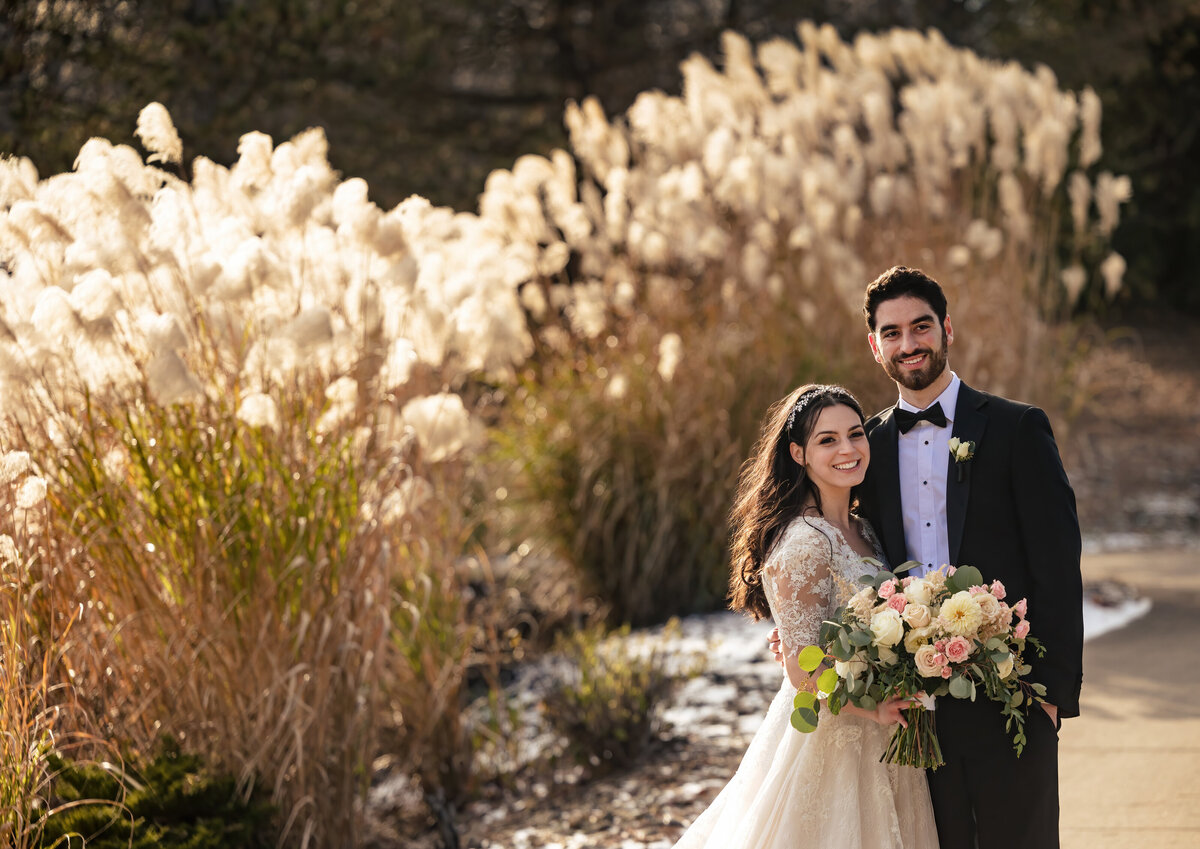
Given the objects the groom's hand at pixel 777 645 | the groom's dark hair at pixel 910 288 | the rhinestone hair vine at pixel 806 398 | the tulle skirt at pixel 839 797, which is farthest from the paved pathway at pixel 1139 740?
the groom's dark hair at pixel 910 288

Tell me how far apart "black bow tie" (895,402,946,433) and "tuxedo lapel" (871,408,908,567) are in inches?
0.8

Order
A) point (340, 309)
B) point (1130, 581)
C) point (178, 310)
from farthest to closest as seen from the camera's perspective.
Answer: point (1130, 581), point (340, 309), point (178, 310)

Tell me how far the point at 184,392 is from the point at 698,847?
6.33ft

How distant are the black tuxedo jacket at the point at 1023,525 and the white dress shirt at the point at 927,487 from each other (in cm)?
3

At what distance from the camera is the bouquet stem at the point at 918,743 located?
104 inches

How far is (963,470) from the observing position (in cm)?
279

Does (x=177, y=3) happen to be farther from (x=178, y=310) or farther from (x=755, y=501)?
(x=755, y=501)

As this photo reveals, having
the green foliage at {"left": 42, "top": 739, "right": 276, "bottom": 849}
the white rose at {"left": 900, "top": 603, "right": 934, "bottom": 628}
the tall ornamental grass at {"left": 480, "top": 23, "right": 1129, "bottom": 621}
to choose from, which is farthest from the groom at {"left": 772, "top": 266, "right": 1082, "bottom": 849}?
the tall ornamental grass at {"left": 480, "top": 23, "right": 1129, "bottom": 621}

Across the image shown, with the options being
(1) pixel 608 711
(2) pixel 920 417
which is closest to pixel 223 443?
(1) pixel 608 711

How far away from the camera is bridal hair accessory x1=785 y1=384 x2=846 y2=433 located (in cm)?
293

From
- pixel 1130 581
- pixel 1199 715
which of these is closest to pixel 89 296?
pixel 1199 715

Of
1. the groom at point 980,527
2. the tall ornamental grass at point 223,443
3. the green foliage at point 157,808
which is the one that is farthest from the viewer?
the tall ornamental grass at point 223,443

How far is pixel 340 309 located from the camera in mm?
4703

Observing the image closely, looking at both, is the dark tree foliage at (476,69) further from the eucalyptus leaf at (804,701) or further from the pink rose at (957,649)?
the pink rose at (957,649)
